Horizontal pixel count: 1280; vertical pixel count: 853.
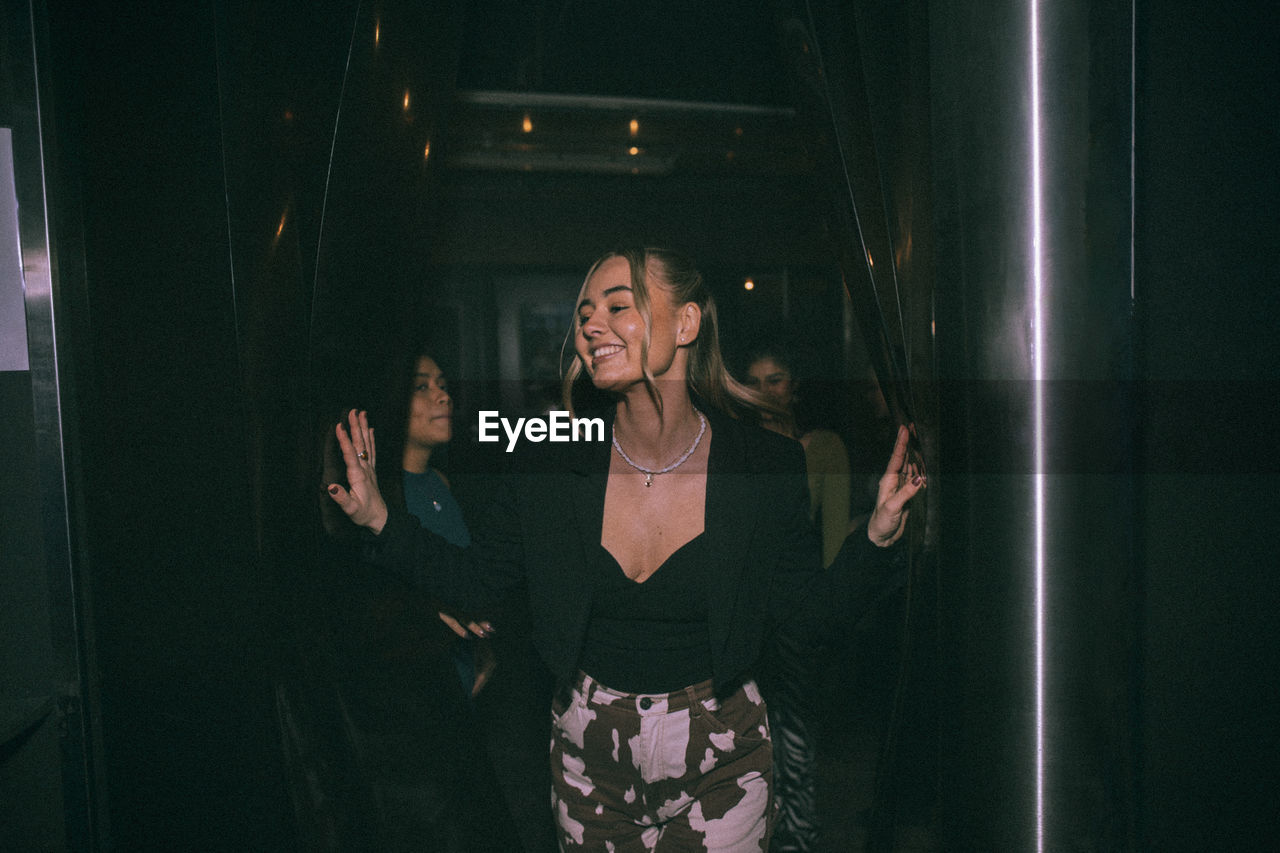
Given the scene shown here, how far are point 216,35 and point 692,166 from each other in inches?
65.9

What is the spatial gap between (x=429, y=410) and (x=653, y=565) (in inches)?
27.8

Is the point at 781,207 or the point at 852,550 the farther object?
the point at 781,207

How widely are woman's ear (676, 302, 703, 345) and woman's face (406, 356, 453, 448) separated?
613 mm

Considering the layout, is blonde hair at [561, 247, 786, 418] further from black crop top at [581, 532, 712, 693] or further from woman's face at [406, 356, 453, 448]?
woman's face at [406, 356, 453, 448]

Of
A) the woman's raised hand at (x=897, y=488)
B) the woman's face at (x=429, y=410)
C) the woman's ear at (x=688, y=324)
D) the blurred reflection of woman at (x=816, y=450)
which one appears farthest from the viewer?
the blurred reflection of woman at (x=816, y=450)

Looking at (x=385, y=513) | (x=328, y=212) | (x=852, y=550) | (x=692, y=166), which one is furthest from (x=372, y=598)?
(x=692, y=166)

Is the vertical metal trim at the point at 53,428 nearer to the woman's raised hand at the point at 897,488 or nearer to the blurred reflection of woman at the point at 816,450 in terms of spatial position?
the woman's raised hand at the point at 897,488

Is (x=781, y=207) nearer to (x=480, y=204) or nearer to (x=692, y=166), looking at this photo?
(x=692, y=166)

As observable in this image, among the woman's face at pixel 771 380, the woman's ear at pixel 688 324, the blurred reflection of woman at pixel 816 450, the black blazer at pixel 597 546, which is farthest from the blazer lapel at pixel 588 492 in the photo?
the woman's face at pixel 771 380

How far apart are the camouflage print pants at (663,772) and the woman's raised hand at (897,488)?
1.13ft

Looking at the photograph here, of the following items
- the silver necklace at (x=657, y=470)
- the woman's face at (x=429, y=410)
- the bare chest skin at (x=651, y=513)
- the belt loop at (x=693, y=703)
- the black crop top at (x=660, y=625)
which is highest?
the woman's face at (x=429, y=410)

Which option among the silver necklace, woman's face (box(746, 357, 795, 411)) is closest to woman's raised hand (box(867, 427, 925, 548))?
the silver necklace

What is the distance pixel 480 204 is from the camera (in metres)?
2.36

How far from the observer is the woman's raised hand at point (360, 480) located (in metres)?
1.02
